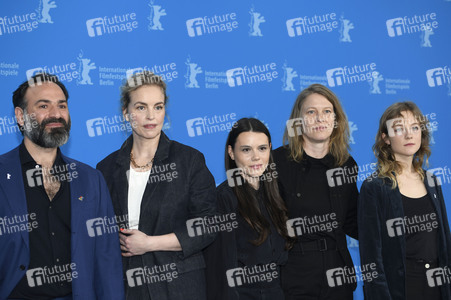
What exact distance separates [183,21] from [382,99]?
1.84 metres

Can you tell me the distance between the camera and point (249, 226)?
292 cm

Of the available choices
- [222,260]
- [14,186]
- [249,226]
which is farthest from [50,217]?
[249,226]

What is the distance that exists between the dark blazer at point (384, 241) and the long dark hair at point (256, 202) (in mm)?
454

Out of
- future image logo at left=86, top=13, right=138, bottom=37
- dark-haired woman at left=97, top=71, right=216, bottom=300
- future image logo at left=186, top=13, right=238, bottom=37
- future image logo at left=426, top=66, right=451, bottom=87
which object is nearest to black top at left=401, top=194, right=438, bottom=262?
dark-haired woman at left=97, top=71, right=216, bottom=300

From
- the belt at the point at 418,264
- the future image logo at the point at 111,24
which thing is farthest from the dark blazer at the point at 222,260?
the future image logo at the point at 111,24

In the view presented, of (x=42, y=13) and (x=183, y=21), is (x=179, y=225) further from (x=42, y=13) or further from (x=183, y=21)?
(x=42, y=13)

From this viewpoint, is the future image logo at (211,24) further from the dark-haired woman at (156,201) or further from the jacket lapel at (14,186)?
the jacket lapel at (14,186)

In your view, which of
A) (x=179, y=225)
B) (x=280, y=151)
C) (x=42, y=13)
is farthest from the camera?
(x=42, y=13)

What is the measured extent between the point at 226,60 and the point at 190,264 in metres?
2.00

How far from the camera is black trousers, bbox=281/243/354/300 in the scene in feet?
9.65

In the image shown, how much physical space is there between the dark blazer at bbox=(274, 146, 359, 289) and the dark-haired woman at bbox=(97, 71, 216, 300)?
501 millimetres

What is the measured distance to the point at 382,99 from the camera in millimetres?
4426

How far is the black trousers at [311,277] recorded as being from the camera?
2.94 meters

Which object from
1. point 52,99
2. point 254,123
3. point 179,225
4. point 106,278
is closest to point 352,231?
point 254,123
